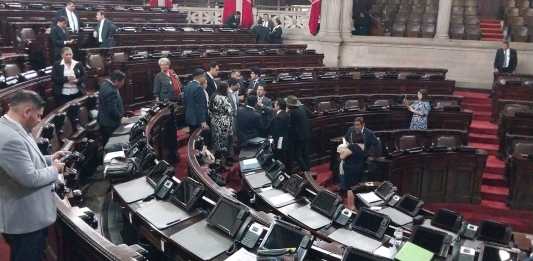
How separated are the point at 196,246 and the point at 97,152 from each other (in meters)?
2.88

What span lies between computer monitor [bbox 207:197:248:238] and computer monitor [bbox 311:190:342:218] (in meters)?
1.02

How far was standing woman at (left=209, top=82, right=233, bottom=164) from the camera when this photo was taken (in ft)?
22.1

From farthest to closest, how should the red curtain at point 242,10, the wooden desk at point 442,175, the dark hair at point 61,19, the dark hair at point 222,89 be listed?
the red curtain at point 242,10 < the dark hair at point 61,19 < the wooden desk at point 442,175 < the dark hair at point 222,89

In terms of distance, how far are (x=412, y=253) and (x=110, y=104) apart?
379cm

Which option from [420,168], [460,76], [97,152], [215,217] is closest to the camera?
[215,217]

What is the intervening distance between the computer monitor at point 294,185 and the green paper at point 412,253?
4.00ft

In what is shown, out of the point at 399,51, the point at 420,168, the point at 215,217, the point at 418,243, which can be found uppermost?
the point at 399,51

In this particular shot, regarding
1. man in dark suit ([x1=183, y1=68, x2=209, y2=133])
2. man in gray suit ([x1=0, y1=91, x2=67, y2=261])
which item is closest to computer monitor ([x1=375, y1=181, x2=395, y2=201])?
man in dark suit ([x1=183, y1=68, x2=209, y2=133])

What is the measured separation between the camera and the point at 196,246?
3.51 metres

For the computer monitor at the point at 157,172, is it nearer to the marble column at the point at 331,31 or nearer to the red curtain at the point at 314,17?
the marble column at the point at 331,31

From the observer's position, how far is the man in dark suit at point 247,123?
699 cm

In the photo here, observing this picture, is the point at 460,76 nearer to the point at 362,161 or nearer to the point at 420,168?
the point at 420,168

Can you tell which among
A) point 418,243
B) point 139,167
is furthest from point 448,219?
point 139,167

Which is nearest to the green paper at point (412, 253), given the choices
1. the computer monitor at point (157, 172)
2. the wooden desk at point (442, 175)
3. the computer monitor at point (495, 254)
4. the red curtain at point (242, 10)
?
the computer monitor at point (495, 254)
